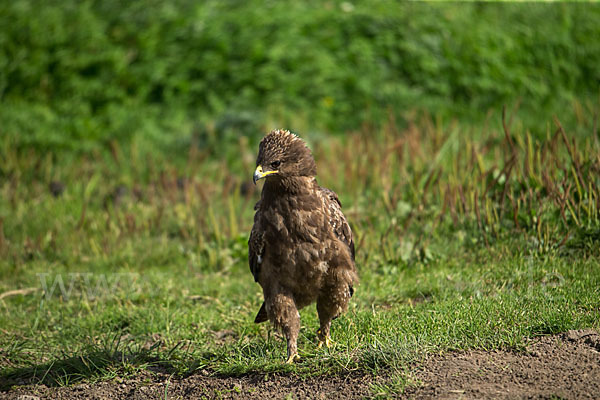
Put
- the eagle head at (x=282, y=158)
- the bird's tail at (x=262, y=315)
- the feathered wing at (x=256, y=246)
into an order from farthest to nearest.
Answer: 1. the bird's tail at (x=262, y=315)
2. the feathered wing at (x=256, y=246)
3. the eagle head at (x=282, y=158)

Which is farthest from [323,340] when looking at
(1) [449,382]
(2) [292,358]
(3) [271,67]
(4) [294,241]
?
(3) [271,67]

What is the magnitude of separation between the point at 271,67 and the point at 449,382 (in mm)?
6393

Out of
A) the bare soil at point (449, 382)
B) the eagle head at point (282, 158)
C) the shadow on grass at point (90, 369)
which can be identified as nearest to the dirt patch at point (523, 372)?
the bare soil at point (449, 382)

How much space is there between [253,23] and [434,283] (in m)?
5.81

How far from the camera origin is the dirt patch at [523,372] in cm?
337

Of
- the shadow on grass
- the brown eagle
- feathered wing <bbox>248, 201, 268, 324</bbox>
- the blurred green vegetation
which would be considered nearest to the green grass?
the shadow on grass

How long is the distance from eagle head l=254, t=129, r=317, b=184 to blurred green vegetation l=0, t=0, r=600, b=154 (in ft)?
14.3

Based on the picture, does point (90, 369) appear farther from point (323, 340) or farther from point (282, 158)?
point (282, 158)

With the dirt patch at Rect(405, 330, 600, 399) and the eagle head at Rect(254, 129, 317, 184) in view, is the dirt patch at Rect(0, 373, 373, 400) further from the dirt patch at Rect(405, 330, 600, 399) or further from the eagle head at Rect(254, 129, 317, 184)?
the eagle head at Rect(254, 129, 317, 184)

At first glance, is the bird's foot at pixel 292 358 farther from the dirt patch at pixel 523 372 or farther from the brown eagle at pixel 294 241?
the dirt patch at pixel 523 372

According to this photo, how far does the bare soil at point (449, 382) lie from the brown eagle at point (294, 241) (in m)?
0.34

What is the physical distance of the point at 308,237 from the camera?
406 cm

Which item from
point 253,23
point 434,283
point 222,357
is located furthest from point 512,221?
point 253,23

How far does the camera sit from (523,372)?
3.60m
